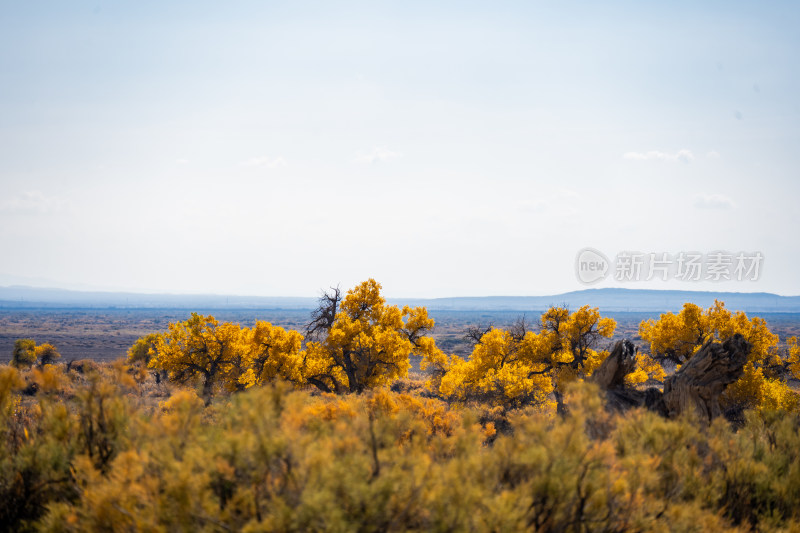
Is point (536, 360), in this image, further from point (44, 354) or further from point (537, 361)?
point (44, 354)

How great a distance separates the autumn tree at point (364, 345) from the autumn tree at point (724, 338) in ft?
47.3

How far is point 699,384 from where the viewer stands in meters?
14.2

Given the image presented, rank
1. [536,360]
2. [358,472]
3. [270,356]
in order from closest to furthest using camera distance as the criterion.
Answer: [358,472] → [270,356] → [536,360]

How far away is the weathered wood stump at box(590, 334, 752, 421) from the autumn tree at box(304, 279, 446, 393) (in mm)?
13005

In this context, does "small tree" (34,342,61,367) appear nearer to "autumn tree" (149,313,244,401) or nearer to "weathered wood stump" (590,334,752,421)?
"autumn tree" (149,313,244,401)

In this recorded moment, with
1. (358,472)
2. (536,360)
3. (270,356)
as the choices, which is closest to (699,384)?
(358,472)

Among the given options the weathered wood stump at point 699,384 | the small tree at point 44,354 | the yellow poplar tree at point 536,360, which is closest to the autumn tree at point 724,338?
the yellow poplar tree at point 536,360

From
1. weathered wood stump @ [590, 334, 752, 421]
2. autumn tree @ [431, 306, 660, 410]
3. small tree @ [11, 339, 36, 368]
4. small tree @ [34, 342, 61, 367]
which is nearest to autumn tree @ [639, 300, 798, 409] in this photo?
autumn tree @ [431, 306, 660, 410]

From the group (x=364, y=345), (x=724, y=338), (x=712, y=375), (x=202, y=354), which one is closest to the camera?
(x=712, y=375)

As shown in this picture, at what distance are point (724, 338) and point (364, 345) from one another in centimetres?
2052

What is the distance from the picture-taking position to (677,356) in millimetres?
30297

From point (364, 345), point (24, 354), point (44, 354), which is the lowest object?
point (44, 354)

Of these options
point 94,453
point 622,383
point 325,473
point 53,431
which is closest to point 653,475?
point 325,473

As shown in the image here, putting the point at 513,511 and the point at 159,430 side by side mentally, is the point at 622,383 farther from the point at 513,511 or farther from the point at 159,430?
the point at 159,430
